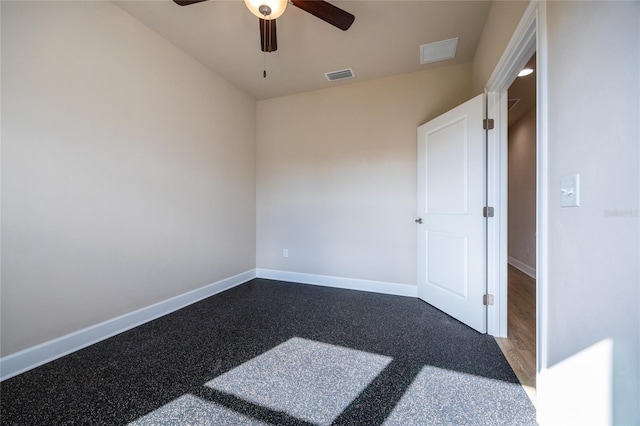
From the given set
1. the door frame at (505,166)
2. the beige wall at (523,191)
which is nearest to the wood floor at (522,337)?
the door frame at (505,166)

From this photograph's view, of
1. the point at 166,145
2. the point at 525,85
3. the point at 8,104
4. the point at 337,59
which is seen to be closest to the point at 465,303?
the point at 337,59

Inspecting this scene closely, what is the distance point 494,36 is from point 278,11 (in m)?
1.67

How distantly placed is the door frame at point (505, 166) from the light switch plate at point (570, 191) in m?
0.13

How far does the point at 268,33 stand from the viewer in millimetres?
1870

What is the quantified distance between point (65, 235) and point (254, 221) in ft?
7.04

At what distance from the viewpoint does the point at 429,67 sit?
286 centimetres

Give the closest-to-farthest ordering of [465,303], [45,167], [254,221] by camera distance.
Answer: [45,167] → [465,303] → [254,221]

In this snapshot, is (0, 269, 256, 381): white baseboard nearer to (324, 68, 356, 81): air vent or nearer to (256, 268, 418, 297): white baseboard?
(256, 268, 418, 297): white baseboard

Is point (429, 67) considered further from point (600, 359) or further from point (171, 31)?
point (600, 359)

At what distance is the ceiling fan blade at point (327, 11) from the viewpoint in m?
1.65

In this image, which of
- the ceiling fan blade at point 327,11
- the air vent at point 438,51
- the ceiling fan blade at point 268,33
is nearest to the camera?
the ceiling fan blade at point 327,11

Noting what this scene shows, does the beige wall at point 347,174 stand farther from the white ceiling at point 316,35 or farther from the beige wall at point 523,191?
the beige wall at point 523,191

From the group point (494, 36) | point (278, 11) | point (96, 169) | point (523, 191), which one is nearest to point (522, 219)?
point (523, 191)

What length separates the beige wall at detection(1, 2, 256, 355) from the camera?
1581 mm
